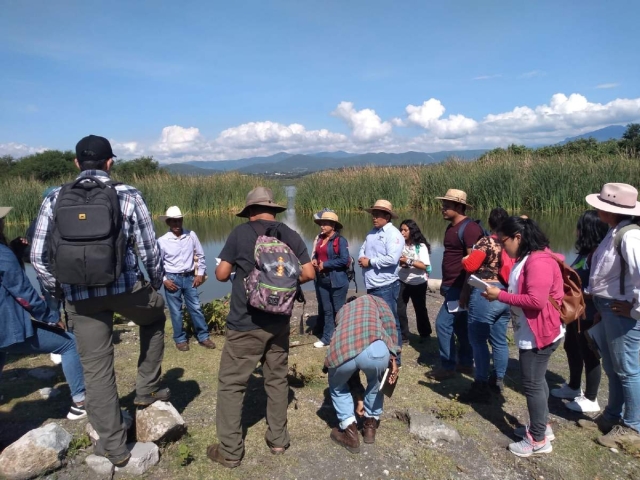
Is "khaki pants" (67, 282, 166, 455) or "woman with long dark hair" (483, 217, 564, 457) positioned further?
"woman with long dark hair" (483, 217, 564, 457)

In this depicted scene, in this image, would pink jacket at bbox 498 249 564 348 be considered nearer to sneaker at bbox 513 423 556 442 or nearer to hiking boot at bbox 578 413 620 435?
sneaker at bbox 513 423 556 442

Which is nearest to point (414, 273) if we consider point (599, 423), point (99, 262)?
point (599, 423)

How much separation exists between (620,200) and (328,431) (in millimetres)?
2574

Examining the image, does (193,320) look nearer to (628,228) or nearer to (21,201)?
(628,228)

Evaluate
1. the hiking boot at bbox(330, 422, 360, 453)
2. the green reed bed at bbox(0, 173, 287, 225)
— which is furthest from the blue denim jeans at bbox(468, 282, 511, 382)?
the green reed bed at bbox(0, 173, 287, 225)

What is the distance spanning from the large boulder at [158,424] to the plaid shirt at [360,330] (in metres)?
1.16

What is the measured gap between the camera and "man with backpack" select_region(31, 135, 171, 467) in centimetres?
253

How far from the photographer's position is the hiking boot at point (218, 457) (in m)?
3.02

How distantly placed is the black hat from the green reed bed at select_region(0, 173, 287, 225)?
1818 centimetres

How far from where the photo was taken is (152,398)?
3.33 meters

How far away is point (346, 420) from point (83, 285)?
190 cm

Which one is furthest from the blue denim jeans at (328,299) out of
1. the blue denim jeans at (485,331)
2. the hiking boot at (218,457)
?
the hiking boot at (218,457)

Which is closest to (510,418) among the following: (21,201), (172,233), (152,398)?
(152,398)

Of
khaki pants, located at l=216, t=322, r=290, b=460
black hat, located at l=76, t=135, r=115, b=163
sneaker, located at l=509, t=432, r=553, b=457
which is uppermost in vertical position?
black hat, located at l=76, t=135, r=115, b=163
